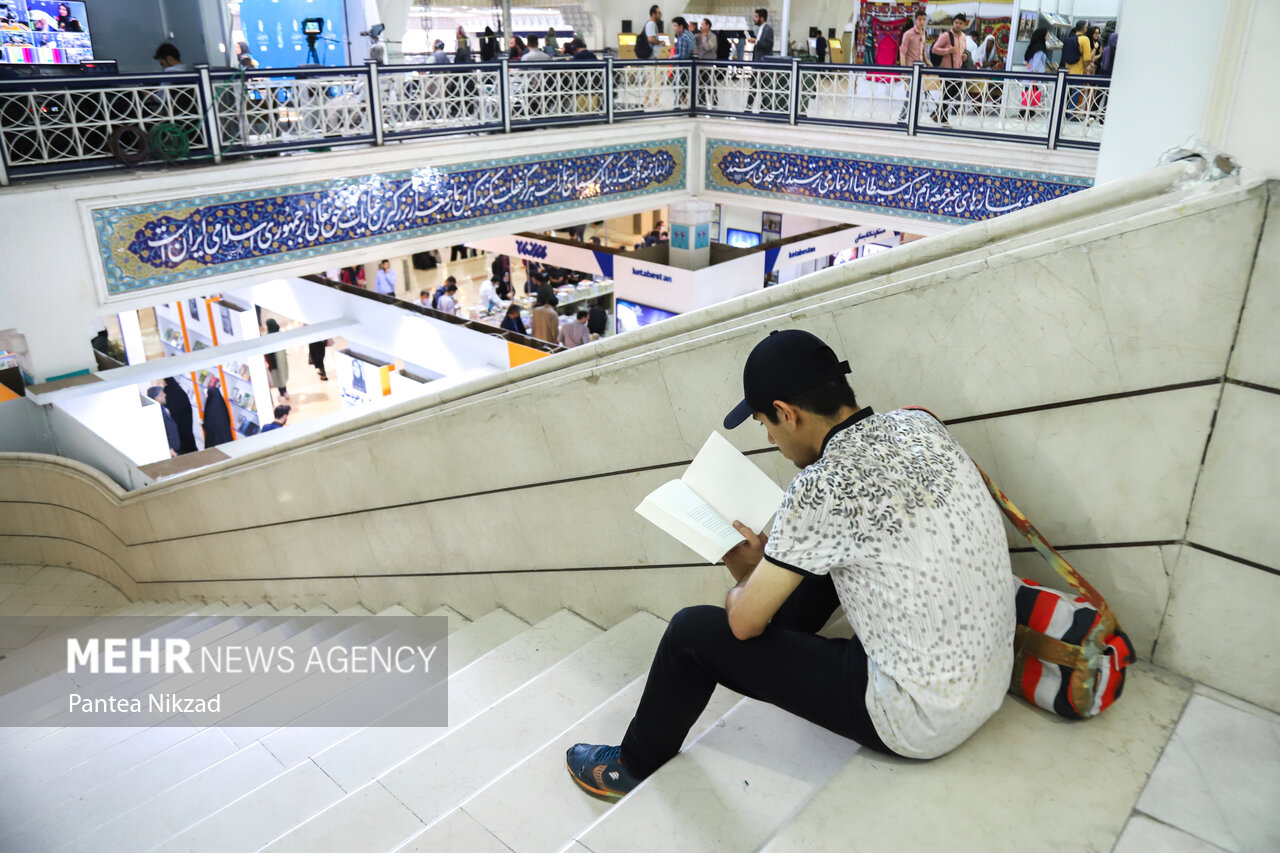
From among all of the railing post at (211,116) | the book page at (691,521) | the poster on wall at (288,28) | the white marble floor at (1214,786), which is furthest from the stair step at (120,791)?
the poster on wall at (288,28)

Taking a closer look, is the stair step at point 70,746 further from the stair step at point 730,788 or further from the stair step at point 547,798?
the stair step at point 730,788

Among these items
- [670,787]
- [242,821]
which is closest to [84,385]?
[242,821]

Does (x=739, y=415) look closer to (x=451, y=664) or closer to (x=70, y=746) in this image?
(x=451, y=664)

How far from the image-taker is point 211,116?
252 inches

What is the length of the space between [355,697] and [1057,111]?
756 cm

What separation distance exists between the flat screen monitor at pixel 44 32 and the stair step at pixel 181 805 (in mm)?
8312

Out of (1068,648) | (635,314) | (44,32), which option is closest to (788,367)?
(1068,648)

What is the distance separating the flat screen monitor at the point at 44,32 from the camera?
28.8 ft

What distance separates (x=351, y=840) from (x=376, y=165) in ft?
20.7

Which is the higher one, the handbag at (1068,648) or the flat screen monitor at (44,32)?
the flat screen monitor at (44,32)

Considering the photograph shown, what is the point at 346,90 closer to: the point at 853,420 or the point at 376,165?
the point at 376,165

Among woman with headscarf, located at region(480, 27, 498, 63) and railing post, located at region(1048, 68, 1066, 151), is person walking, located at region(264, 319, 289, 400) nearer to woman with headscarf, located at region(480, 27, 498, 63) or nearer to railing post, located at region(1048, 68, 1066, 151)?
woman with headscarf, located at region(480, 27, 498, 63)

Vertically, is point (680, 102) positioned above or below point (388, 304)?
above

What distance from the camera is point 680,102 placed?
10039 mm
